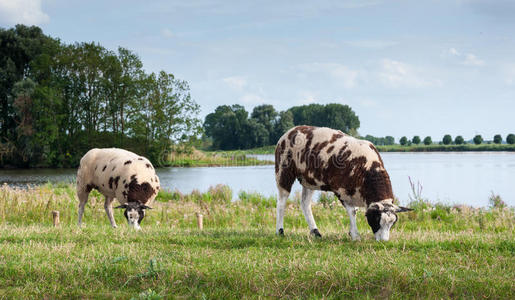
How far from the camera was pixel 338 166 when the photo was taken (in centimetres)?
838

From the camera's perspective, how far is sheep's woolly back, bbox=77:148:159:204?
39.1 feet

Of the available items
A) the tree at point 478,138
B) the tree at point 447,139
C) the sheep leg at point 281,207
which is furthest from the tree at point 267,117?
the sheep leg at point 281,207

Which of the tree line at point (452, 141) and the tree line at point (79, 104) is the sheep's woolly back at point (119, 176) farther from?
the tree line at point (452, 141)

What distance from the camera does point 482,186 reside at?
31.7 metres

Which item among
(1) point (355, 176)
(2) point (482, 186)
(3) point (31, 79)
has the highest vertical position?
(3) point (31, 79)

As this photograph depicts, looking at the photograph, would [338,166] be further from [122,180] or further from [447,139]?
[447,139]

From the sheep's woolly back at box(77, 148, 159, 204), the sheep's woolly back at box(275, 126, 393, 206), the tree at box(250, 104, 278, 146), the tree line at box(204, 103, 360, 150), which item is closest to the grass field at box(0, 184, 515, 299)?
the sheep's woolly back at box(275, 126, 393, 206)

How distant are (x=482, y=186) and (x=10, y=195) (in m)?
29.5

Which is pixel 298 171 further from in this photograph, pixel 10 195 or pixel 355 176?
pixel 10 195

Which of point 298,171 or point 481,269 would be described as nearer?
point 481,269

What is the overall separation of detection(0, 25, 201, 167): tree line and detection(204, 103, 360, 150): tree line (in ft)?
67.5

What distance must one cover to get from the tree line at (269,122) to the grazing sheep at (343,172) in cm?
6092

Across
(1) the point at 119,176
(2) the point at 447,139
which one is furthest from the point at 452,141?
(1) the point at 119,176

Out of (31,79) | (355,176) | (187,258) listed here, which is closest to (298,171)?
(355,176)
